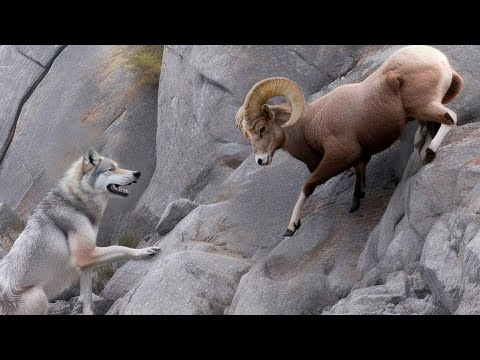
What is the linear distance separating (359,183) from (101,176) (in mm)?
5098

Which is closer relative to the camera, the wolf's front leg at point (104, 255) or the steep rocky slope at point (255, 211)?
the steep rocky slope at point (255, 211)

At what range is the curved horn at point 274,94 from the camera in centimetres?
1481

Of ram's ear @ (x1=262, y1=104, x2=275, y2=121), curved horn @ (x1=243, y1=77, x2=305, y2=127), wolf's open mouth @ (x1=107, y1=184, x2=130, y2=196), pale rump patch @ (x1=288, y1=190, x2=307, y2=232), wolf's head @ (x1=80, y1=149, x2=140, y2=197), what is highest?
curved horn @ (x1=243, y1=77, x2=305, y2=127)

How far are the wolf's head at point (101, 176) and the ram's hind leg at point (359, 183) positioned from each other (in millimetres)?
4377

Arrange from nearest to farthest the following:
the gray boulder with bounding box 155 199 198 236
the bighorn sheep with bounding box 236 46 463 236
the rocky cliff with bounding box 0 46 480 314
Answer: the rocky cliff with bounding box 0 46 480 314 < the bighorn sheep with bounding box 236 46 463 236 < the gray boulder with bounding box 155 199 198 236

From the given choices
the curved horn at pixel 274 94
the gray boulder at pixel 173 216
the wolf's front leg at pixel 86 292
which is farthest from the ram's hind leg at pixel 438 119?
the wolf's front leg at pixel 86 292

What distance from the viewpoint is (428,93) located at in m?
13.4

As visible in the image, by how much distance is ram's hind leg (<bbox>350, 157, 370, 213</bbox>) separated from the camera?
1491 centimetres

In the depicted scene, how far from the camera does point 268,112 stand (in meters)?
15.3

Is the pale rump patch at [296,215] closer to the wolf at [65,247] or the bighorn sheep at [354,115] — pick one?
the bighorn sheep at [354,115]

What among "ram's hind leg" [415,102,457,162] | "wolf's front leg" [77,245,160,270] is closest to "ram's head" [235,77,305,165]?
"ram's hind leg" [415,102,457,162]

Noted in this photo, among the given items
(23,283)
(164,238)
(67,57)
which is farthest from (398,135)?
(67,57)

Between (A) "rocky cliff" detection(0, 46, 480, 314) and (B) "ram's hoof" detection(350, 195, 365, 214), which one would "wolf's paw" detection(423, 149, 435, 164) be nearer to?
(A) "rocky cliff" detection(0, 46, 480, 314)

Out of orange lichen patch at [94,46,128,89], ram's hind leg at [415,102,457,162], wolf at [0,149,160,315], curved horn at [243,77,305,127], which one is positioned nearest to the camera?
ram's hind leg at [415,102,457,162]
